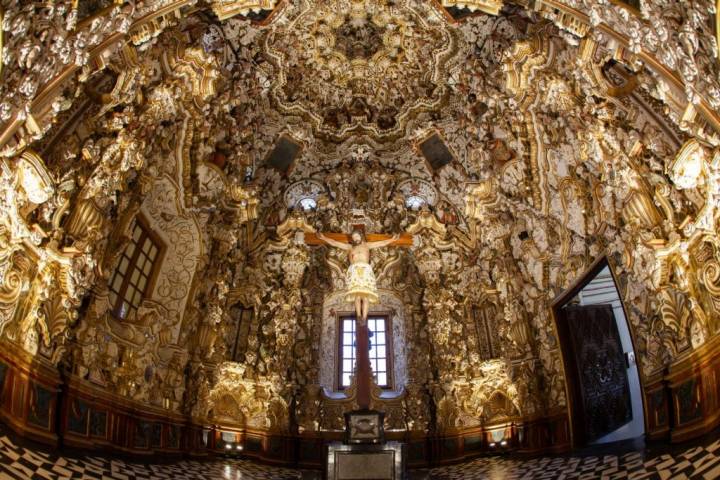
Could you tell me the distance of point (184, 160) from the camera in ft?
37.6

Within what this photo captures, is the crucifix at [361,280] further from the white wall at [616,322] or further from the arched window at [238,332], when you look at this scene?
the white wall at [616,322]

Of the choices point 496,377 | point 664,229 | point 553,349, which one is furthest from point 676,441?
point 496,377

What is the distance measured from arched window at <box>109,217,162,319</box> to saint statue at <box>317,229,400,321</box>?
11.0ft

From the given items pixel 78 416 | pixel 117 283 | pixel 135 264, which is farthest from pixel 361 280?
pixel 78 416

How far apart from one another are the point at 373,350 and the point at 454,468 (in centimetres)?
343

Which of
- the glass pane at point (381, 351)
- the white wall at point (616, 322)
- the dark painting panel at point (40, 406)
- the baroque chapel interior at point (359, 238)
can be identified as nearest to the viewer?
the baroque chapel interior at point (359, 238)

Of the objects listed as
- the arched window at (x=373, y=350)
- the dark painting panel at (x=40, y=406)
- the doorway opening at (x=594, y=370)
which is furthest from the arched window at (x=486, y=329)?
the dark painting panel at (x=40, y=406)

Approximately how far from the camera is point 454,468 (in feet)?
39.6

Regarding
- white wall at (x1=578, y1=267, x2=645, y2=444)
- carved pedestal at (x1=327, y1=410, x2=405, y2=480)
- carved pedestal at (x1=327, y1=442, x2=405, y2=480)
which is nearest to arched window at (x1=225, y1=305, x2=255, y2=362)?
carved pedestal at (x1=327, y1=410, x2=405, y2=480)

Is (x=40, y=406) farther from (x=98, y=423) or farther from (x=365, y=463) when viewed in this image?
(x=365, y=463)

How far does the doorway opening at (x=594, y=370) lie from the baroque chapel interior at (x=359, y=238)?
0.07 meters

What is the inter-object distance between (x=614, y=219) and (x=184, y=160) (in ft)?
24.5

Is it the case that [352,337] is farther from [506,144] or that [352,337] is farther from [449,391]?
[506,144]

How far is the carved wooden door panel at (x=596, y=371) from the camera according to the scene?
11.9 metres
